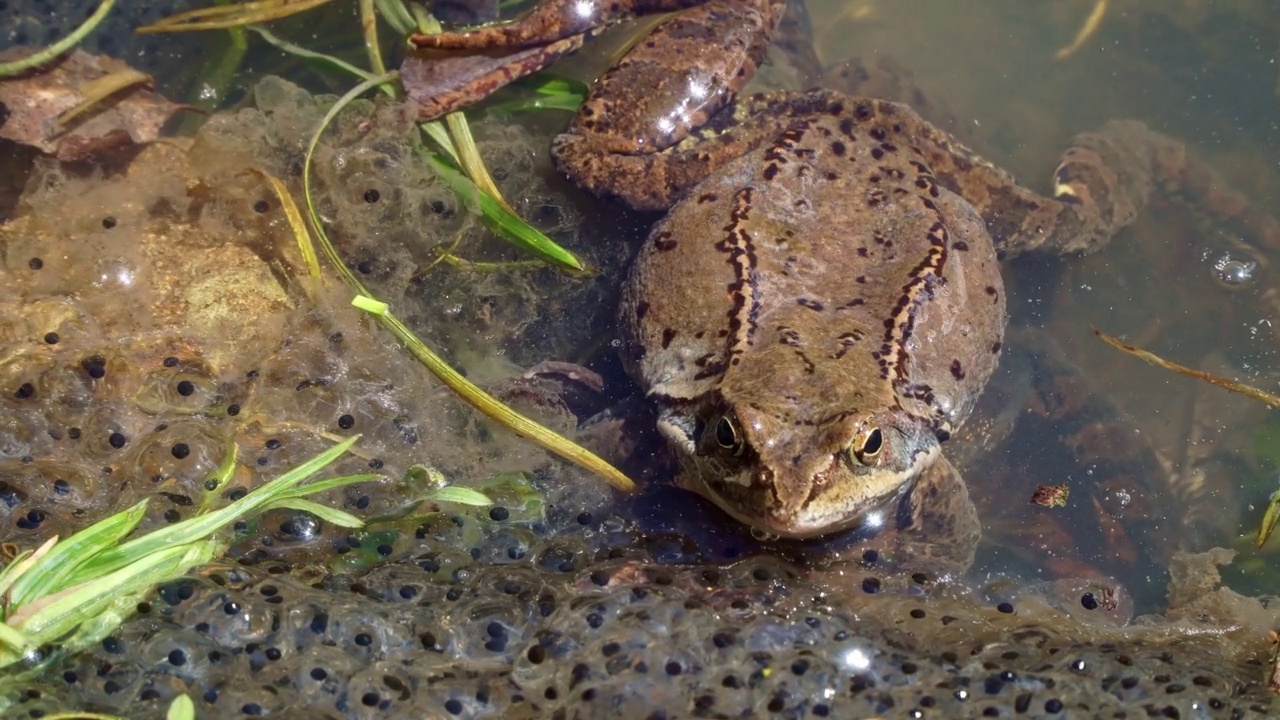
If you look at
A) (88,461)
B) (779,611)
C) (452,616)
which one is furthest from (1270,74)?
(88,461)

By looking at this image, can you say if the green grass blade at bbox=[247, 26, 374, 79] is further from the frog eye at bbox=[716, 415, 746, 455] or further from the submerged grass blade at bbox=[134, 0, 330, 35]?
the frog eye at bbox=[716, 415, 746, 455]

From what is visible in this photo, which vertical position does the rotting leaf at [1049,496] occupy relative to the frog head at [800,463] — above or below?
below

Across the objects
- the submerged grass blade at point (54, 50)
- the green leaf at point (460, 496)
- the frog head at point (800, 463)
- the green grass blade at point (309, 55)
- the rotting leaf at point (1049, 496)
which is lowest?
the rotting leaf at point (1049, 496)

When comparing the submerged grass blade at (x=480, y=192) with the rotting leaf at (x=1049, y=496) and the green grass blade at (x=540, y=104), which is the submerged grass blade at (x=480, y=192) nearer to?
the green grass blade at (x=540, y=104)

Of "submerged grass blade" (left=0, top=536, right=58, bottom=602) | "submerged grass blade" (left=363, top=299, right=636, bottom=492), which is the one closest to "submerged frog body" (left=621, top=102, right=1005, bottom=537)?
"submerged grass blade" (left=363, top=299, right=636, bottom=492)

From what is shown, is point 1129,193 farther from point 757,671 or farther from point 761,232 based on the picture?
point 757,671

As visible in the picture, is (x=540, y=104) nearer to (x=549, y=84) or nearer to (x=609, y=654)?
(x=549, y=84)

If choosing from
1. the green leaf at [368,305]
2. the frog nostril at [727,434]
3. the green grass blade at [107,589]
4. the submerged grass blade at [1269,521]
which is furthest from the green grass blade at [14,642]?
the submerged grass blade at [1269,521]
